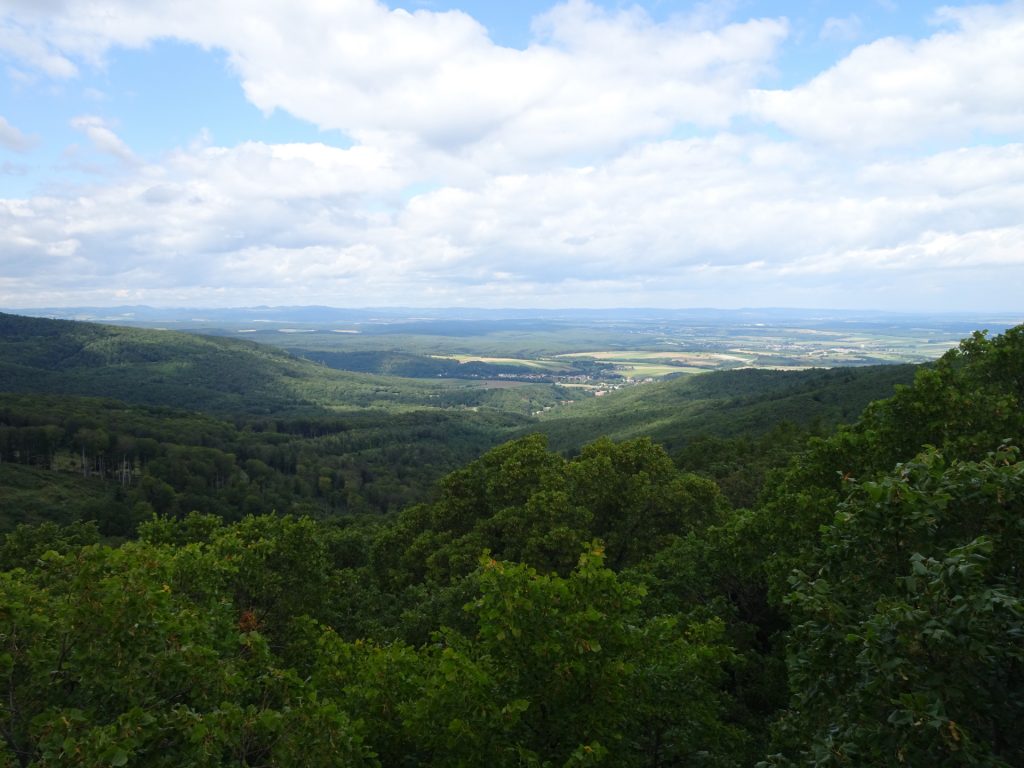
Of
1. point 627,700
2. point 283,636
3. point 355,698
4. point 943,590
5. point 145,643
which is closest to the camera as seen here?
point 943,590

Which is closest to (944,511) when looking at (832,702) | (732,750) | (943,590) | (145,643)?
(943,590)

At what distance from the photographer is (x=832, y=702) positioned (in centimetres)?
1070

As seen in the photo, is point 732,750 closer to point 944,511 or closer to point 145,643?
point 944,511

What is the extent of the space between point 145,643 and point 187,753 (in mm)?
3382

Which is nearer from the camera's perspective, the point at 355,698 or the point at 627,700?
the point at 627,700

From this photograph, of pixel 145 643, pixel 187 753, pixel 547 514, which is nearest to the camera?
pixel 187 753

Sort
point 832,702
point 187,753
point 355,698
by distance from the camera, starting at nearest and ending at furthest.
→ point 187,753 < point 832,702 < point 355,698

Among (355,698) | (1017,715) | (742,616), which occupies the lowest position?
(742,616)

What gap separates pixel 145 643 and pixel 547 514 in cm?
2631

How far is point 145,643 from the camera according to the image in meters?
12.4

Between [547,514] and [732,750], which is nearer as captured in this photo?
[732,750]

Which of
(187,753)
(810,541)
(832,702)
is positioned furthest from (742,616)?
(187,753)

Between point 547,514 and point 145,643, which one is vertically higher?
point 145,643

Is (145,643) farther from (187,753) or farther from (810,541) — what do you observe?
(810,541)
